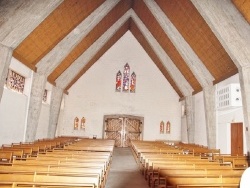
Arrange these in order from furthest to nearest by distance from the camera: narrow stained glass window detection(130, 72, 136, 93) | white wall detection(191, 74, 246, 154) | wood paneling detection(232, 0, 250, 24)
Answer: narrow stained glass window detection(130, 72, 136, 93), white wall detection(191, 74, 246, 154), wood paneling detection(232, 0, 250, 24)

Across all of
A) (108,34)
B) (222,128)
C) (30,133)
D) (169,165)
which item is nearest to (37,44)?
(30,133)

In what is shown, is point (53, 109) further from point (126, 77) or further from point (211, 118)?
point (211, 118)

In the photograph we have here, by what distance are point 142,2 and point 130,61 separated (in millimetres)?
7659

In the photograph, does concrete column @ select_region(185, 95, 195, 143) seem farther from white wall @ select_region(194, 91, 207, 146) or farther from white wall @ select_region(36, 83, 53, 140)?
white wall @ select_region(36, 83, 53, 140)

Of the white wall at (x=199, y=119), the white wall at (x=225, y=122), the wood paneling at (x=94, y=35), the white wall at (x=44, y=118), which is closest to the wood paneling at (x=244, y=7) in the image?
the white wall at (x=225, y=122)

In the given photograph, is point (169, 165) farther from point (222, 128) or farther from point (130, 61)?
point (130, 61)

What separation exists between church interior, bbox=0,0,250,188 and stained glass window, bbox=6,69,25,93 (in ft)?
0.16

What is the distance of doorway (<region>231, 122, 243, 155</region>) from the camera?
1198 cm

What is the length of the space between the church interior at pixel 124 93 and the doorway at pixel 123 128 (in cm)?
8

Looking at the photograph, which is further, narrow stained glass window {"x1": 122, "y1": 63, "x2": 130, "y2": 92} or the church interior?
narrow stained glass window {"x1": 122, "y1": 63, "x2": 130, "y2": 92}

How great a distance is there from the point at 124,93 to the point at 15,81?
10551mm

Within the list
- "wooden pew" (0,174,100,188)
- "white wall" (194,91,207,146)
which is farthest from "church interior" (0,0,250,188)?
"white wall" (194,91,207,146)

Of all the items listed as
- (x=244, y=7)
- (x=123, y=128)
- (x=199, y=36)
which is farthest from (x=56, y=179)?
(x=123, y=128)

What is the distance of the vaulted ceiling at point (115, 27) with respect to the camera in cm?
1073
